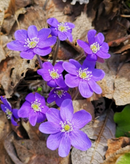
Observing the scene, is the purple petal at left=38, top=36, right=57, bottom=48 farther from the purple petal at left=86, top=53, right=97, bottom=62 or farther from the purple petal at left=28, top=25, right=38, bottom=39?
the purple petal at left=86, top=53, right=97, bottom=62

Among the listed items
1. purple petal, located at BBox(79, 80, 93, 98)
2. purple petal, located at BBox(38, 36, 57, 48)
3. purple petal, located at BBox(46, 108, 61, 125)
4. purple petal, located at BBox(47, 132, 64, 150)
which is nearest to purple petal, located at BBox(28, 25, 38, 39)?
purple petal, located at BBox(38, 36, 57, 48)

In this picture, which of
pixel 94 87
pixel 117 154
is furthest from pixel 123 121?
pixel 94 87

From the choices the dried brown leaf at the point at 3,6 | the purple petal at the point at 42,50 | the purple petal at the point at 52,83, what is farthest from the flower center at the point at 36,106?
the dried brown leaf at the point at 3,6

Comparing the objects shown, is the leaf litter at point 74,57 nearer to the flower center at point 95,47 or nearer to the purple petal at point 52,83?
the flower center at point 95,47

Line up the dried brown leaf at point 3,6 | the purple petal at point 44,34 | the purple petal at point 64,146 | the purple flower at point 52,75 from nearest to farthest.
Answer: the purple petal at point 64,146, the purple flower at point 52,75, the purple petal at point 44,34, the dried brown leaf at point 3,6

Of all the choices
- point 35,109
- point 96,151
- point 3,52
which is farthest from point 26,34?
point 96,151

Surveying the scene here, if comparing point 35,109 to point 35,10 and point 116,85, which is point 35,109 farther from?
point 35,10

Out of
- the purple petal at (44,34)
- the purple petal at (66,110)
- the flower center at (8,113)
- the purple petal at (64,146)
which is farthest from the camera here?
the flower center at (8,113)
